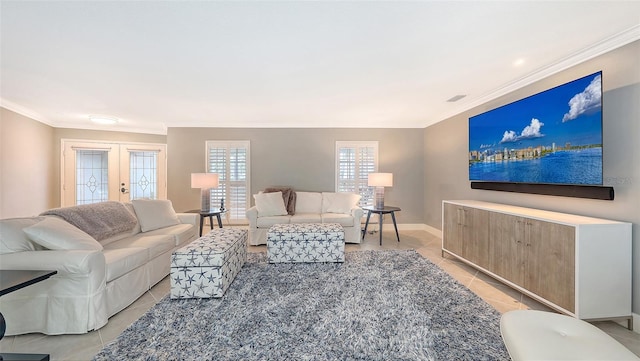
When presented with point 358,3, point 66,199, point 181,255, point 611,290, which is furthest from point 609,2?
point 66,199

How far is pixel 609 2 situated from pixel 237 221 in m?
5.79

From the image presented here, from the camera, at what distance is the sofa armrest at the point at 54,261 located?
6.05 ft

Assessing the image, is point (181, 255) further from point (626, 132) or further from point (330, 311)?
point (626, 132)

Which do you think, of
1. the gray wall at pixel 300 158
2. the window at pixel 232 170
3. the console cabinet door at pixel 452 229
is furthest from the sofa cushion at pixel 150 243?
the console cabinet door at pixel 452 229

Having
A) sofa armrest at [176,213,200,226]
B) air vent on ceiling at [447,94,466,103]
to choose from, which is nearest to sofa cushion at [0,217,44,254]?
sofa armrest at [176,213,200,226]

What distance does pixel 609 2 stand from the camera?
5.62 feet

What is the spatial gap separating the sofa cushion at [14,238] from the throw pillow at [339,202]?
3865 millimetres

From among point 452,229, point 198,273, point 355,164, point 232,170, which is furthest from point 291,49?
point 232,170

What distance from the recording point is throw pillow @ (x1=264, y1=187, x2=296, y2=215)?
4.79 meters

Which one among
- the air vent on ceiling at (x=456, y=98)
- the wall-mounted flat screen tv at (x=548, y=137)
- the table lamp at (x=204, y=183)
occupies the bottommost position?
the table lamp at (x=204, y=183)

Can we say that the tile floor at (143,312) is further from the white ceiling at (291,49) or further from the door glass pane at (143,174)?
the door glass pane at (143,174)

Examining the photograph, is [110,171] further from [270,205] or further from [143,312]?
[143,312]

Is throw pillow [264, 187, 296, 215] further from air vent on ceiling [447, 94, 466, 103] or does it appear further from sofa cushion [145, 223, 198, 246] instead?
air vent on ceiling [447, 94, 466, 103]

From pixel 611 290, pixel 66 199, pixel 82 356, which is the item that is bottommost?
A: pixel 82 356
